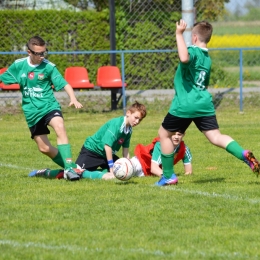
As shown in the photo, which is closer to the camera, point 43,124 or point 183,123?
point 183,123

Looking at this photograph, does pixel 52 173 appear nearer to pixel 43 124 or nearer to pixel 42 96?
pixel 43 124

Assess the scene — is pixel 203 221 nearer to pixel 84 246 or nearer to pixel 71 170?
pixel 84 246

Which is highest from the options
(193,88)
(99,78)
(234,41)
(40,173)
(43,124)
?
(193,88)

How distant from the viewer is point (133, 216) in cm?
600

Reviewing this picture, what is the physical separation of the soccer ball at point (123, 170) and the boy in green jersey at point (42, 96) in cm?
59

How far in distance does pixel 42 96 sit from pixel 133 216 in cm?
272

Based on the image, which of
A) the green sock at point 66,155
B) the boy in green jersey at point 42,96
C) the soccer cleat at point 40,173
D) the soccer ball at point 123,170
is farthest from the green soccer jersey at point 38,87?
the soccer ball at point 123,170

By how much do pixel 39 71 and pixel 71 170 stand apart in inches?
45.4

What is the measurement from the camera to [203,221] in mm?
5781

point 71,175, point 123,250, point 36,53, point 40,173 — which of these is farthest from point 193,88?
point 123,250

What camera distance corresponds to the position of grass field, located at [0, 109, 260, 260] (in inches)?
195

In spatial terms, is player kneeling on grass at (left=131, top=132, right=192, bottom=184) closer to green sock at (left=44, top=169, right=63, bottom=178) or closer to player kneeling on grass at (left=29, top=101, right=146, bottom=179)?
player kneeling on grass at (left=29, top=101, right=146, bottom=179)

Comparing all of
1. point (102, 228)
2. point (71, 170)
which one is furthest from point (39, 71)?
point (102, 228)

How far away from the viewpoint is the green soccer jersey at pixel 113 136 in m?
8.27
